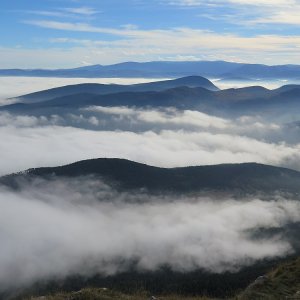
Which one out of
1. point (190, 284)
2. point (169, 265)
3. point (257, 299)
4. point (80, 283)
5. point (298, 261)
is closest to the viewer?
point (257, 299)

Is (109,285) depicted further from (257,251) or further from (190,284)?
(257,251)

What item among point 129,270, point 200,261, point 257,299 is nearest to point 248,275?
point 200,261

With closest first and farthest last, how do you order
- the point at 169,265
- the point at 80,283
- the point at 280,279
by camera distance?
1. the point at 280,279
2. the point at 80,283
3. the point at 169,265

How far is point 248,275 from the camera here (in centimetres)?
16900

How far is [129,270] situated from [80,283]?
1817 centimetres

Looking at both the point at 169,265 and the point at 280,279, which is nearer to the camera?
the point at 280,279

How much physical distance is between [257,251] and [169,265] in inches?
1371

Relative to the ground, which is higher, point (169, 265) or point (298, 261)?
point (298, 261)

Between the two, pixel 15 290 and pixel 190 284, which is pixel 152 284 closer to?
pixel 190 284

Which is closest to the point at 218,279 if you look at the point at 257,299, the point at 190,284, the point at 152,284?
the point at 190,284

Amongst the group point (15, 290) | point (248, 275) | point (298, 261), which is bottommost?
point (15, 290)

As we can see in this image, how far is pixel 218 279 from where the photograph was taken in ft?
550

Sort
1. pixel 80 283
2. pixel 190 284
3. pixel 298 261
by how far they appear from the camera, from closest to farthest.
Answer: pixel 298 261 → pixel 190 284 → pixel 80 283

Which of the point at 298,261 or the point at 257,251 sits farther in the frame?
the point at 257,251
